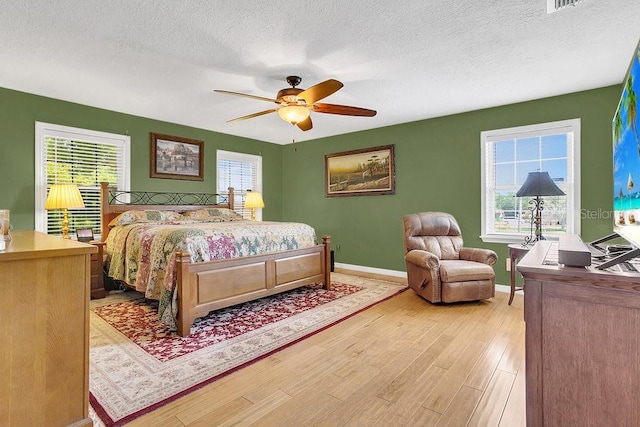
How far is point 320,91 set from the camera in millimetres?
2785

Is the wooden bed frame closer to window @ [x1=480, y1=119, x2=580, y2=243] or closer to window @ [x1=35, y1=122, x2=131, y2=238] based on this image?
window @ [x1=35, y1=122, x2=131, y2=238]

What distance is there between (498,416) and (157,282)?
2.84 metres

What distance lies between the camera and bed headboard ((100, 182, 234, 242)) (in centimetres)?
427

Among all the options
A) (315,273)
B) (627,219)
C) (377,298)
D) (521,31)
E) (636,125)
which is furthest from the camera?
(315,273)

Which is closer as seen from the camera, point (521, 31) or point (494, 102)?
point (521, 31)

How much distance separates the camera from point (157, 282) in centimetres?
304

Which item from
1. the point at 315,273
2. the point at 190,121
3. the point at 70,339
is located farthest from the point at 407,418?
the point at 190,121

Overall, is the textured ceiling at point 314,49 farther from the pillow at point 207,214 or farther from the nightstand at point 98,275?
the nightstand at point 98,275

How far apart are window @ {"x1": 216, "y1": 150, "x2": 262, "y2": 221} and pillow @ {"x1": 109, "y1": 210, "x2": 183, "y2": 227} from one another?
1.31 meters

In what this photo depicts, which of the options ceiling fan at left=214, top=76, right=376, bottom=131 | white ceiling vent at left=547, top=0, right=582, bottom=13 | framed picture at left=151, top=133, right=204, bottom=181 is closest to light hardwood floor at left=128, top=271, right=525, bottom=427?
ceiling fan at left=214, top=76, right=376, bottom=131

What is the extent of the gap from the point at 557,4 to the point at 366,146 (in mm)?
3570

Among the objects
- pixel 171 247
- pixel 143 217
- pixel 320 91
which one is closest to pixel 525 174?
pixel 320 91

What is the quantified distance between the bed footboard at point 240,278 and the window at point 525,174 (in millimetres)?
2339

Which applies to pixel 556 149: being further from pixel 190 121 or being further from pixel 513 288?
pixel 190 121
